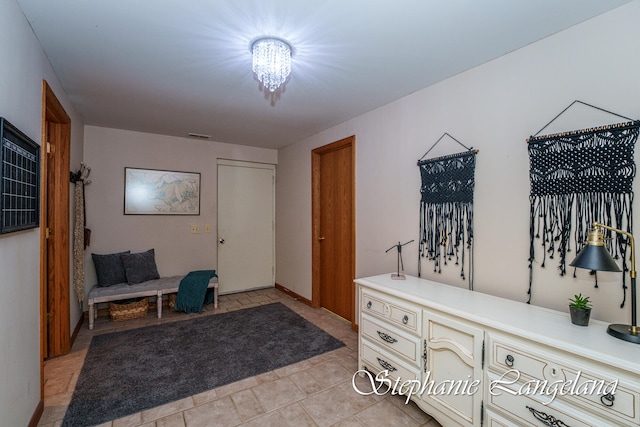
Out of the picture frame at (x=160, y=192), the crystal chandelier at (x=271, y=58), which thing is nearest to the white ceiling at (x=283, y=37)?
the crystal chandelier at (x=271, y=58)

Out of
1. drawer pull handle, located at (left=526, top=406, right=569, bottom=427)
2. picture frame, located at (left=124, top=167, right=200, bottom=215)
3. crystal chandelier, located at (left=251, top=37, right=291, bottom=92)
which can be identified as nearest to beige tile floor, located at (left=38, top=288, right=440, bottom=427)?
drawer pull handle, located at (left=526, top=406, right=569, bottom=427)

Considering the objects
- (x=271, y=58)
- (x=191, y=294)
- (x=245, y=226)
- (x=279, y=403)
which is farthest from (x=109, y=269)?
(x=271, y=58)

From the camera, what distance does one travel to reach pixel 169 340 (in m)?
3.00

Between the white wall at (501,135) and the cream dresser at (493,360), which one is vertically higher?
the white wall at (501,135)

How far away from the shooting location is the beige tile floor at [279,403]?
1.85 meters

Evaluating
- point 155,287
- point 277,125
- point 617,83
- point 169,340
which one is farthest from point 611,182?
point 155,287

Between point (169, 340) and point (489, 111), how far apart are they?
3.56 meters

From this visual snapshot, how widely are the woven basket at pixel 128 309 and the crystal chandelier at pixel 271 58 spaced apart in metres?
3.24

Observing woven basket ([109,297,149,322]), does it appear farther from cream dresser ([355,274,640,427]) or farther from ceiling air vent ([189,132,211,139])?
cream dresser ([355,274,640,427])

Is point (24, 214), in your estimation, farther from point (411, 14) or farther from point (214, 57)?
point (411, 14)

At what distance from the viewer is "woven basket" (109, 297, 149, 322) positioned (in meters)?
3.48

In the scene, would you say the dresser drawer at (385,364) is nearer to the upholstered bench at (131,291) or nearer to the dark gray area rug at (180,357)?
the dark gray area rug at (180,357)

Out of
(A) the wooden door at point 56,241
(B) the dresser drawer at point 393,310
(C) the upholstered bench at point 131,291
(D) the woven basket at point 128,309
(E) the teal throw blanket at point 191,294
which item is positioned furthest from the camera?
(E) the teal throw blanket at point 191,294

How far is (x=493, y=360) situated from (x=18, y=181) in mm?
2623
